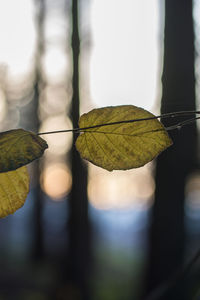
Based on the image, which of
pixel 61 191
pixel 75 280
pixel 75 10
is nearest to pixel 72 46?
pixel 75 10

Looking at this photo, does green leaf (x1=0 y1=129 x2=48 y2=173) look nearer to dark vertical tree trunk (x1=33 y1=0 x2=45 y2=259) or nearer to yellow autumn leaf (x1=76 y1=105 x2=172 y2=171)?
yellow autumn leaf (x1=76 y1=105 x2=172 y2=171)

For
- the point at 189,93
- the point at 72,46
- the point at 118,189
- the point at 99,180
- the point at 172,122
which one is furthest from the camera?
the point at 118,189

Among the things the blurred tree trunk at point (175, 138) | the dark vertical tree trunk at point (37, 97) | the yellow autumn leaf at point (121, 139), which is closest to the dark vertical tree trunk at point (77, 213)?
the dark vertical tree trunk at point (37, 97)

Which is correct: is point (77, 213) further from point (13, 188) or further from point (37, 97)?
point (13, 188)

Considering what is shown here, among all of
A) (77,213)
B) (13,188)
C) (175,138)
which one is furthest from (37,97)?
(13,188)

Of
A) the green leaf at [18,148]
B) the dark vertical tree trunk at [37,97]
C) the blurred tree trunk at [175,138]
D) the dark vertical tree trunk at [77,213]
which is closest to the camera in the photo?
the green leaf at [18,148]

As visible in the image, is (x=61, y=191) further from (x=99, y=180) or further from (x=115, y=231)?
(x=99, y=180)

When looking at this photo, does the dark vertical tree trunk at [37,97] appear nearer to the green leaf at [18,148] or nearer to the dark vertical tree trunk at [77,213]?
the dark vertical tree trunk at [77,213]
